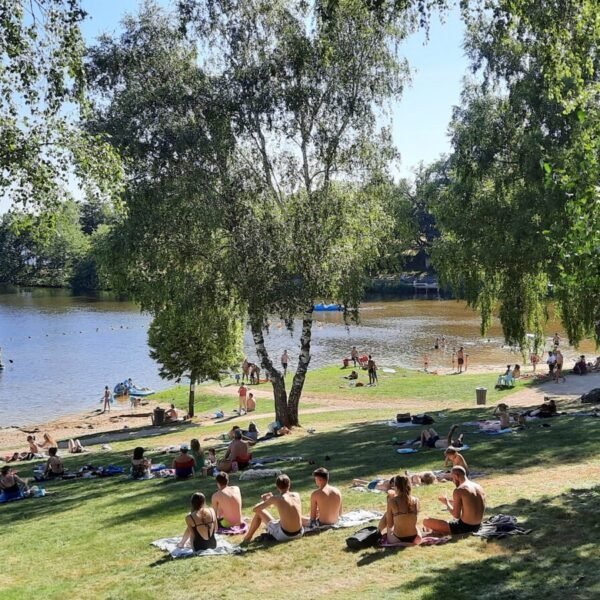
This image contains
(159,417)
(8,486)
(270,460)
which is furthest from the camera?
(159,417)

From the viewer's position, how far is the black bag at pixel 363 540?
10094mm

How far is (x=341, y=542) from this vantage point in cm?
1052

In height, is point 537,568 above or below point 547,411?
above

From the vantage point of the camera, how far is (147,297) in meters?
22.7

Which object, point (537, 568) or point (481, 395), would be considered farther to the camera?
point (481, 395)

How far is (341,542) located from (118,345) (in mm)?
55780

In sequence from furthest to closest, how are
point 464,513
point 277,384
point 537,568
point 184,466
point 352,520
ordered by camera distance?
point 277,384
point 184,466
point 352,520
point 464,513
point 537,568

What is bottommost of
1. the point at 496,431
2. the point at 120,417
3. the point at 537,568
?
the point at 120,417

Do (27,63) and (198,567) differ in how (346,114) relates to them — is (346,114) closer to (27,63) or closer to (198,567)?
(27,63)

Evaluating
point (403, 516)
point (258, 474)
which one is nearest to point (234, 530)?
point (403, 516)

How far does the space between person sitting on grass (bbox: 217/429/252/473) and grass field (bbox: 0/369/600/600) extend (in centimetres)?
68

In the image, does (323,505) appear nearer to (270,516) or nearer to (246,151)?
(270,516)

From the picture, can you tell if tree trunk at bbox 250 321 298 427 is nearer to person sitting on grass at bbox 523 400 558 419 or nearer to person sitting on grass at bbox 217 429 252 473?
person sitting on grass at bbox 217 429 252 473

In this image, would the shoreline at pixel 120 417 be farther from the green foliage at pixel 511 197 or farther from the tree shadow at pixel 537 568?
the tree shadow at pixel 537 568
